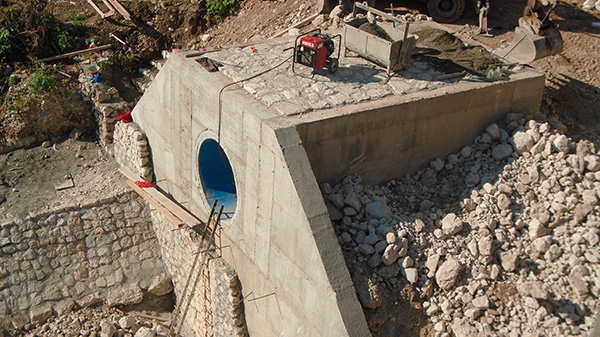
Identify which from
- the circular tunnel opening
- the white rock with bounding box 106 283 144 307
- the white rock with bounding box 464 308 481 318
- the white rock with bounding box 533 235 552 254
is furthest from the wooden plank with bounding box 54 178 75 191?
the white rock with bounding box 533 235 552 254

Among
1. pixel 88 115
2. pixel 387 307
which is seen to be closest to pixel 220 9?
pixel 88 115

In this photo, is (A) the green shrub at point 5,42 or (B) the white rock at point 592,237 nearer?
(B) the white rock at point 592,237

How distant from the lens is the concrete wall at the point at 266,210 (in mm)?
7566

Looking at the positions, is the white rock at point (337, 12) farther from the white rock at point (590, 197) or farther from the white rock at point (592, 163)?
the white rock at point (590, 197)

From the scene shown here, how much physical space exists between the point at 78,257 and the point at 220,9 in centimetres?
836

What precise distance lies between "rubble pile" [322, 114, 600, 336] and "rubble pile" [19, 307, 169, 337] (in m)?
5.40

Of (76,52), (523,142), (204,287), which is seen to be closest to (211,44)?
(76,52)

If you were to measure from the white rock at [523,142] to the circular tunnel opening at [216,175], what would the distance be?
192 inches

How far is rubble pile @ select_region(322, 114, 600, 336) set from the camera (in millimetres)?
7480

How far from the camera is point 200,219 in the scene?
35.9ft

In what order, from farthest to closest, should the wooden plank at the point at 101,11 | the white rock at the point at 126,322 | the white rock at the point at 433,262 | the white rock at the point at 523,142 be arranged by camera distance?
Answer: 1. the wooden plank at the point at 101,11
2. the white rock at the point at 126,322
3. the white rock at the point at 523,142
4. the white rock at the point at 433,262

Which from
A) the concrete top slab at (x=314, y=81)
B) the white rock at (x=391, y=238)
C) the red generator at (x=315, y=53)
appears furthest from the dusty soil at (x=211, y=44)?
the red generator at (x=315, y=53)

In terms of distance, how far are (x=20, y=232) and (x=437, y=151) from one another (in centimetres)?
828

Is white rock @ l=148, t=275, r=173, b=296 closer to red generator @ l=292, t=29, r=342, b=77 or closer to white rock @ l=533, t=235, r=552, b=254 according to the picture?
red generator @ l=292, t=29, r=342, b=77
